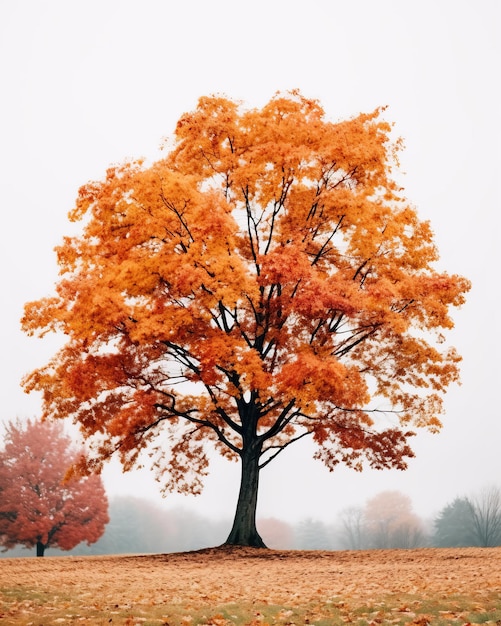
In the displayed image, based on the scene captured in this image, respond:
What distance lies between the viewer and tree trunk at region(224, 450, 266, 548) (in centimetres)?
2028

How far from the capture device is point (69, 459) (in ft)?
106

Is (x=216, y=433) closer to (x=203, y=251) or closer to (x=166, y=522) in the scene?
(x=203, y=251)

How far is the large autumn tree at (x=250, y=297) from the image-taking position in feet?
56.8

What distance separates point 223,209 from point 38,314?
20.1ft

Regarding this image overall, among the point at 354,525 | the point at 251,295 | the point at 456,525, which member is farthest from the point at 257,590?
the point at 354,525

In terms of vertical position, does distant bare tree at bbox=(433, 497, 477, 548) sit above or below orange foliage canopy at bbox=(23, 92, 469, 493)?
below

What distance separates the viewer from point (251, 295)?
17562mm

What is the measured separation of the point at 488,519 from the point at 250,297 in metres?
38.7

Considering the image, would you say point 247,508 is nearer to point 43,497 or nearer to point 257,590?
point 257,590

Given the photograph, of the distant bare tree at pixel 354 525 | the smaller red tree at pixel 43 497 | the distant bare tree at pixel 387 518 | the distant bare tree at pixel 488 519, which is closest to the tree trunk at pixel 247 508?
the smaller red tree at pixel 43 497

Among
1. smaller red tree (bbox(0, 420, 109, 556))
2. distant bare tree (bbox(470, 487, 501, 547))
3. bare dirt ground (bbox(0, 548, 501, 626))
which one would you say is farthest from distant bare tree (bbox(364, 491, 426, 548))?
bare dirt ground (bbox(0, 548, 501, 626))

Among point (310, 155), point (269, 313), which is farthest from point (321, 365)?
point (310, 155)

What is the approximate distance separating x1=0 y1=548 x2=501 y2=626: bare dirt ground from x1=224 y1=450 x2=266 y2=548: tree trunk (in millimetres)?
2958

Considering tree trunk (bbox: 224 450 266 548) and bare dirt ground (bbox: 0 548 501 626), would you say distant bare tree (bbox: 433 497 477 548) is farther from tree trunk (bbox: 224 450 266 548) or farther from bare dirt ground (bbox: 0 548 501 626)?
bare dirt ground (bbox: 0 548 501 626)
